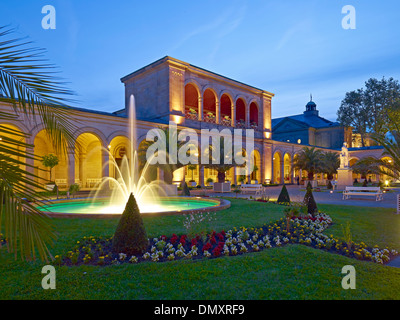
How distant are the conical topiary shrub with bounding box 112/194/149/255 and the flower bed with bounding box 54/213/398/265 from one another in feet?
0.48

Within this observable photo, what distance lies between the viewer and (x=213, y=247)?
231 inches

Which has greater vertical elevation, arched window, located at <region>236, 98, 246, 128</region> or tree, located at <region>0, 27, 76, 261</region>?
arched window, located at <region>236, 98, 246, 128</region>

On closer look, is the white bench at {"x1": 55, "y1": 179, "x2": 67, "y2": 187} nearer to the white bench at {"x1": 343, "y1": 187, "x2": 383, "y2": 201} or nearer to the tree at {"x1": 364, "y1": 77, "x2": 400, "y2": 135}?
the white bench at {"x1": 343, "y1": 187, "x2": 383, "y2": 201}

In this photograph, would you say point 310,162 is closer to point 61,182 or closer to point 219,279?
point 61,182

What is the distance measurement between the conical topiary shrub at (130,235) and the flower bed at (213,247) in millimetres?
147

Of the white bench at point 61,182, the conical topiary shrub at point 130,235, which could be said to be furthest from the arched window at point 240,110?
the conical topiary shrub at point 130,235

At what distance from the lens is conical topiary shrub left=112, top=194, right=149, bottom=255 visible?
17.4 feet

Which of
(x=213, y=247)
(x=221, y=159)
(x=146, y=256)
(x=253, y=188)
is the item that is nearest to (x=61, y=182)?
(x=221, y=159)

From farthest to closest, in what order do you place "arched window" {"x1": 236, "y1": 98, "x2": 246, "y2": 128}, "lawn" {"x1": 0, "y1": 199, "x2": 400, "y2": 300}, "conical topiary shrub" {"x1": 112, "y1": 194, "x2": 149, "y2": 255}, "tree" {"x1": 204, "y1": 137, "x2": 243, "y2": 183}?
"arched window" {"x1": 236, "y1": 98, "x2": 246, "y2": 128} → "tree" {"x1": 204, "y1": 137, "x2": 243, "y2": 183} → "conical topiary shrub" {"x1": 112, "y1": 194, "x2": 149, "y2": 255} → "lawn" {"x1": 0, "y1": 199, "x2": 400, "y2": 300}

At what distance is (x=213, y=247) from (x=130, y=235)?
186 cm

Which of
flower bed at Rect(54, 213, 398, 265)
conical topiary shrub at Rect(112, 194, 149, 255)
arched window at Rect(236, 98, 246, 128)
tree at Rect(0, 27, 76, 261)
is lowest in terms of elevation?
flower bed at Rect(54, 213, 398, 265)

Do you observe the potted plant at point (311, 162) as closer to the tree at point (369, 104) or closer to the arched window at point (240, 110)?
the arched window at point (240, 110)

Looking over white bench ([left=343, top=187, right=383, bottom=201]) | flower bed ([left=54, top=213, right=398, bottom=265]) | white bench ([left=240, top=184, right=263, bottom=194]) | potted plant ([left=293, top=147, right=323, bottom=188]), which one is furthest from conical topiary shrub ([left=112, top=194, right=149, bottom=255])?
potted plant ([left=293, top=147, right=323, bottom=188])

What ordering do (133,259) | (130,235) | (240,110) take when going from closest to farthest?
(133,259)
(130,235)
(240,110)
